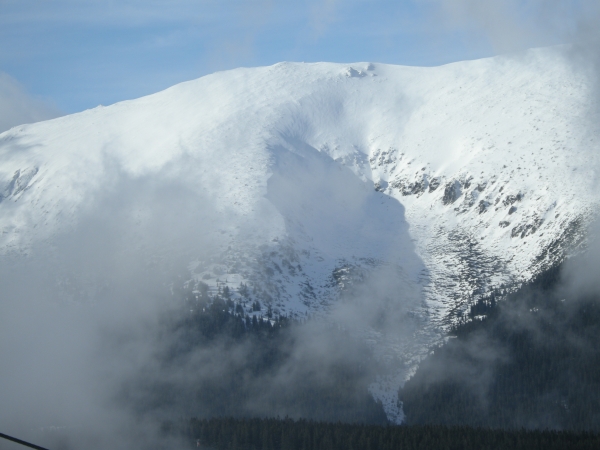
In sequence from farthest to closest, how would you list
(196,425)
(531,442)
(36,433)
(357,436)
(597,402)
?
(36,433)
(597,402)
(196,425)
(357,436)
(531,442)

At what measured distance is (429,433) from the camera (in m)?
152

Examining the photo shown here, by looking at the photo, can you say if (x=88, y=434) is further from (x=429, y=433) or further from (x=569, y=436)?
(x=569, y=436)

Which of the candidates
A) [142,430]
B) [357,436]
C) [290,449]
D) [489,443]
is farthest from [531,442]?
[142,430]

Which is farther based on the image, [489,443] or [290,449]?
[290,449]

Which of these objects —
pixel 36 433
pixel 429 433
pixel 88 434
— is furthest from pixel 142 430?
pixel 429 433

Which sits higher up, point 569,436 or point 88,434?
point 569,436

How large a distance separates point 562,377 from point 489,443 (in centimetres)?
5931

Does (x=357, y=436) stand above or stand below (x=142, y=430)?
above

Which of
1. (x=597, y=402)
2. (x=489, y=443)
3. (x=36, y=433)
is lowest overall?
(x=36, y=433)

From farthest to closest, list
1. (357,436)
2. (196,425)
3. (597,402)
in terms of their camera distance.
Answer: (597,402)
(196,425)
(357,436)

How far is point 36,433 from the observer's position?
19750 centimetres

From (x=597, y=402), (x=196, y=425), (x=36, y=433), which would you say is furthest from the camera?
(x=36, y=433)

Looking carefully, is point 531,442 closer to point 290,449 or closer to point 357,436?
point 357,436

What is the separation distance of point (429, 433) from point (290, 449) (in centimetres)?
2774
